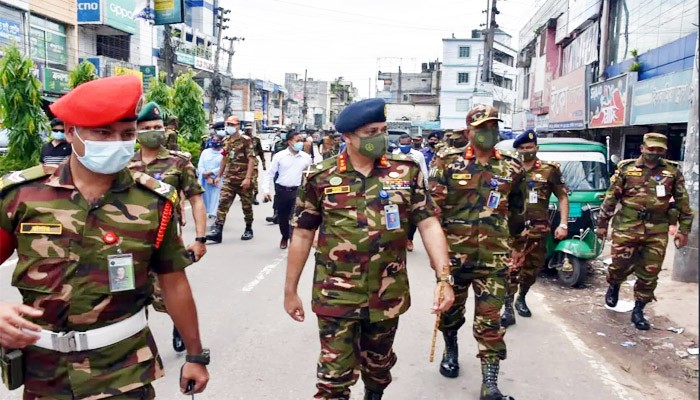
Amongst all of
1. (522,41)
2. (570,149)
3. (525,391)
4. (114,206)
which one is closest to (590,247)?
(570,149)

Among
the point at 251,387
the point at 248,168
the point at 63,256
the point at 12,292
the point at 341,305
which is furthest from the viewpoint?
the point at 248,168

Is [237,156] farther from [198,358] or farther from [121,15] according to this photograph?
[121,15]

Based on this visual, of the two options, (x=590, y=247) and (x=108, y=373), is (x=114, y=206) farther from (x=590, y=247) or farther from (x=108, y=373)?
(x=590, y=247)

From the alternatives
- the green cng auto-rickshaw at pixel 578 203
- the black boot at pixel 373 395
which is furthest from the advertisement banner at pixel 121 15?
the black boot at pixel 373 395

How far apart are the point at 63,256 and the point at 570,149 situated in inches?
310

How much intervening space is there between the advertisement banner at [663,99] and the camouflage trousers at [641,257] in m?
4.90

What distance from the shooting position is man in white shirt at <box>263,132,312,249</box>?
9109 mm

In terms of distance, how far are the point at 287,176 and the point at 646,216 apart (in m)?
4.97

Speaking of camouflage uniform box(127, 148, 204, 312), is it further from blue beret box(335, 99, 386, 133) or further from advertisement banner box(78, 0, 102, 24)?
advertisement banner box(78, 0, 102, 24)

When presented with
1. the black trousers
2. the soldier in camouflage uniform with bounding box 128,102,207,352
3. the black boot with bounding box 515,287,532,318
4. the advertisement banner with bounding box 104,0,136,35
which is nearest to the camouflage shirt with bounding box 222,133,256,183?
the black trousers

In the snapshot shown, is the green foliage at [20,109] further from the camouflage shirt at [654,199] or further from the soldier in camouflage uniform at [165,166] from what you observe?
the camouflage shirt at [654,199]

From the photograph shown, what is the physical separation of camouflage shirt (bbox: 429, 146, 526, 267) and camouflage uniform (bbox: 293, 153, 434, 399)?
37.7 inches

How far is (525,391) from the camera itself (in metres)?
4.40

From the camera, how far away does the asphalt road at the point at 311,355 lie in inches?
171
